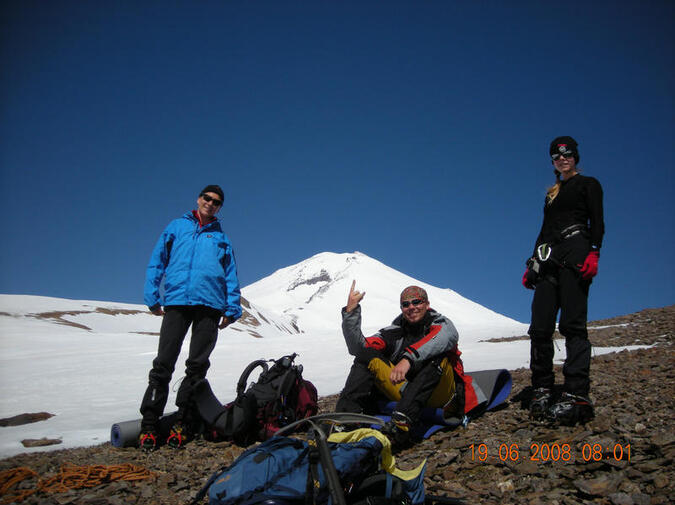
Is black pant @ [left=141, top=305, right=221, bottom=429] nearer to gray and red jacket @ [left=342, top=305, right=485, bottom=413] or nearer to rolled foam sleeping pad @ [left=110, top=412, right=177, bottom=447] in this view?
rolled foam sleeping pad @ [left=110, top=412, right=177, bottom=447]

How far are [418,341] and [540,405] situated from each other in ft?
4.65

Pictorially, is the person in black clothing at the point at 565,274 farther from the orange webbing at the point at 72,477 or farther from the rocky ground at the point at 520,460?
the orange webbing at the point at 72,477

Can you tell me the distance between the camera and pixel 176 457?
4.74 metres

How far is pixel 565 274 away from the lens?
15.5ft

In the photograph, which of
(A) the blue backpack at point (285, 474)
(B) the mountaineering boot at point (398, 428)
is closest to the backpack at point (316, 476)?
(A) the blue backpack at point (285, 474)

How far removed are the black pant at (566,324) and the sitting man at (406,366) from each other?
96 cm

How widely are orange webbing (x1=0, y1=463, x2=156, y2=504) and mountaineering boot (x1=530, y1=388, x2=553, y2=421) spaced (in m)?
3.78

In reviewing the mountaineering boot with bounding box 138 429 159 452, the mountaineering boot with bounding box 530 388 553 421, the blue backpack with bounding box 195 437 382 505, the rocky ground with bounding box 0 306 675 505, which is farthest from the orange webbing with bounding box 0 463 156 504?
A: the mountaineering boot with bounding box 530 388 553 421

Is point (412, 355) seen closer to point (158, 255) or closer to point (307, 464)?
point (307, 464)

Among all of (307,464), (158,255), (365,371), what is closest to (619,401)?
(365,371)

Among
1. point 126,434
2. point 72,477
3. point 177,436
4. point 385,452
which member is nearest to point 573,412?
point 385,452

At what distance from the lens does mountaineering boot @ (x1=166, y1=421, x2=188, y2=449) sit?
5062 millimetres

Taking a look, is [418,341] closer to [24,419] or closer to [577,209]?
[577,209]

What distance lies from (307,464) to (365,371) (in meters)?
2.07
